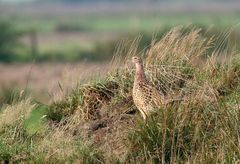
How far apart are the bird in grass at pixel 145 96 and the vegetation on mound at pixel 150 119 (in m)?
0.18

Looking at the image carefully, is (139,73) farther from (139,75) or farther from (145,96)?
(145,96)

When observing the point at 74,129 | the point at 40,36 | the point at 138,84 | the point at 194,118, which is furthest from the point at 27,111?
the point at 40,36

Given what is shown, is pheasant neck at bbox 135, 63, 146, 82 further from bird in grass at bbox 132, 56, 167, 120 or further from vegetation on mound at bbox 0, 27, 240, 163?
vegetation on mound at bbox 0, 27, 240, 163

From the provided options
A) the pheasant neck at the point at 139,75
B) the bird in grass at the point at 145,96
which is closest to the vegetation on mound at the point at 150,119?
the bird in grass at the point at 145,96

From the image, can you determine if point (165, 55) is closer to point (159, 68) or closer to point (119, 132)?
point (159, 68)

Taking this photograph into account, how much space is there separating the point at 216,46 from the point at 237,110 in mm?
2867

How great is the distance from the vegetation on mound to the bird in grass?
181 mm

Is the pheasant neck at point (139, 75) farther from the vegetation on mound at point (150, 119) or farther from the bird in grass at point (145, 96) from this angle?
the vegetation on mound at point (150, 119)

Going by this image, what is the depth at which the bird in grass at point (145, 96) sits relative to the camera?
10227 millimetres

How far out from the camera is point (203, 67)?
→ 11.6 meters

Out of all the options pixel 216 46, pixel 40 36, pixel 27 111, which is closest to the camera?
pixel 27 111

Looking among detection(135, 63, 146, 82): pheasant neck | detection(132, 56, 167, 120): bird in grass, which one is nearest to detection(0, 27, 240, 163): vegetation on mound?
detection(132, 56, 167, 120): bird in grass

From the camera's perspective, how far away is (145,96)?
10312mm

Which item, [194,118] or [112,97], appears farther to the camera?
[112,97]
